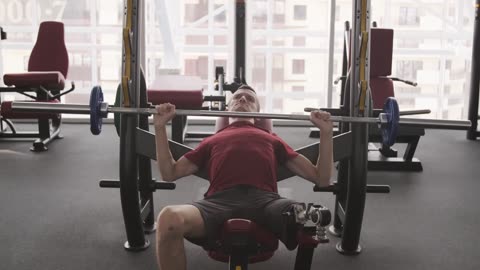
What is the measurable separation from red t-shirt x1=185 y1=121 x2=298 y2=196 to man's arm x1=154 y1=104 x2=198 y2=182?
4 centimetres

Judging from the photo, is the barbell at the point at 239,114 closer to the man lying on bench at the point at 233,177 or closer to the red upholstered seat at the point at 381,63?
the man lying on bench at the point at 233,177

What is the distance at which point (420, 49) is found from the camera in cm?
662

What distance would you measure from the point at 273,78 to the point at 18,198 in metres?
4.19

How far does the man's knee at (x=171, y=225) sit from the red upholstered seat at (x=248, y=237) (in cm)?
14

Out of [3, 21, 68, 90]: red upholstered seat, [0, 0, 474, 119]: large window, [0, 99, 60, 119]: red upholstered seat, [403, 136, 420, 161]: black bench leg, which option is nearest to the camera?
[403, 136, 420, 161]: black bench leg

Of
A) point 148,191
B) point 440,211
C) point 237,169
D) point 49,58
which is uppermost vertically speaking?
point 49,58

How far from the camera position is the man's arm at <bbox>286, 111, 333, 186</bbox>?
208 centimetres

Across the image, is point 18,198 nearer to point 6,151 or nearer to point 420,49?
point 6,151

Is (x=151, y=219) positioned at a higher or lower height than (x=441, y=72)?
lower

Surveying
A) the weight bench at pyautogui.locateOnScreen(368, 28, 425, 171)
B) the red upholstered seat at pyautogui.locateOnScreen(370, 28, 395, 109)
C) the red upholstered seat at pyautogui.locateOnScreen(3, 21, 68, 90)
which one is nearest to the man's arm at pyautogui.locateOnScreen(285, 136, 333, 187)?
the weight bench at pyautogui.locateOnScreen(368, 28, 425, 171)

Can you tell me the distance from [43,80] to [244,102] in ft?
8.41

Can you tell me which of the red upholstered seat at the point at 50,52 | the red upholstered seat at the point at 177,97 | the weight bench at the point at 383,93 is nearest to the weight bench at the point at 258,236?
the red upholstered seat at the point at 177,97

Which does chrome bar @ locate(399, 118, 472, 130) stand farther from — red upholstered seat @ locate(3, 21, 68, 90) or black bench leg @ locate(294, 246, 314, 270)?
red upholstered seat @ locate(3, 21, 68, 90)

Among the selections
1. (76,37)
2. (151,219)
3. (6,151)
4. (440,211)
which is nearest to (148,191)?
(151,219)
